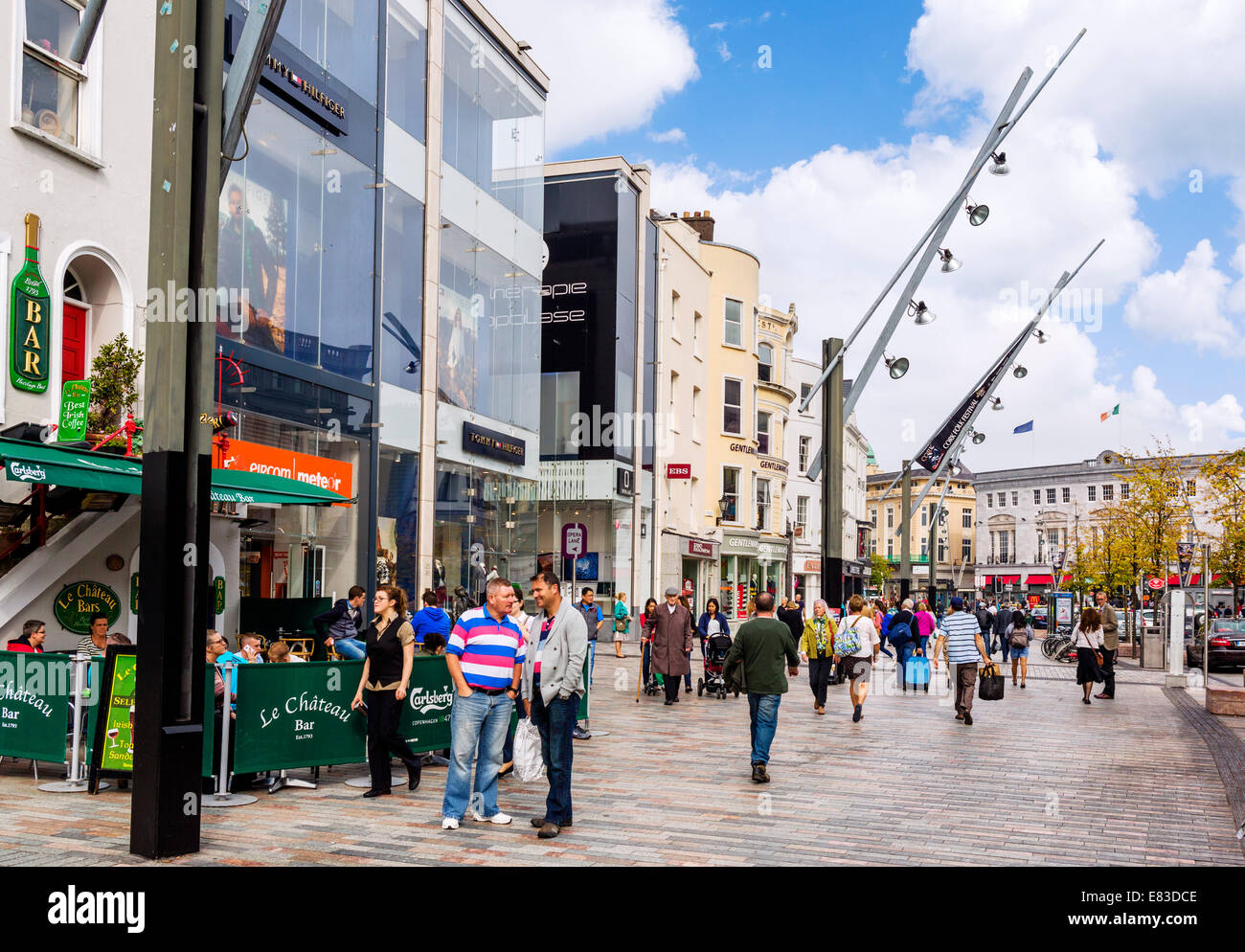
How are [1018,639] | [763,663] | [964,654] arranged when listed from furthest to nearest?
[1018,639] → [964,654] → [763,663]

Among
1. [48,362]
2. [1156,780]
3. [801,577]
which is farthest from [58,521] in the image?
[801,577]

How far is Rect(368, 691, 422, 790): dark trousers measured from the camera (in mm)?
9648

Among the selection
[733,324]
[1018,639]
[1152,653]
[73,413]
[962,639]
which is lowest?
[1152,653]

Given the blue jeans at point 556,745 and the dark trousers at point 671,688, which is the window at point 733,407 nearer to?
the dark trousers at point 671,688

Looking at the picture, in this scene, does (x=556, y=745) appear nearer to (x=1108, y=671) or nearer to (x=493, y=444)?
(x=1108, y=671)

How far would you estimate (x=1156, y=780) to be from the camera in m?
11.2

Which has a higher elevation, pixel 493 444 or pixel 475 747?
pixel 493 444

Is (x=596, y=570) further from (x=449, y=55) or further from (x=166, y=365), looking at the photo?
(x=166, y=365)

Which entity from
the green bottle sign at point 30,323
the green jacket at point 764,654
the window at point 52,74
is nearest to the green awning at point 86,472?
the green bottle sign at point 30,323

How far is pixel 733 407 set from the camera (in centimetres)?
4688

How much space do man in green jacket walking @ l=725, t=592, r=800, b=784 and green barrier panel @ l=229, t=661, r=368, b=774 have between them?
3708 millimetres

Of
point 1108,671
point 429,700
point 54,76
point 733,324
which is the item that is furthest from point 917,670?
point 733,324

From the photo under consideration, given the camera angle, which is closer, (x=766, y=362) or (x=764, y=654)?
(x=764, y=654)
